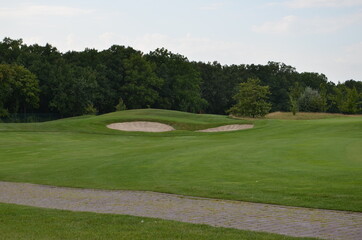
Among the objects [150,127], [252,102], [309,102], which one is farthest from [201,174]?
[309,102]

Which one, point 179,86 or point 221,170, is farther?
point 179,86

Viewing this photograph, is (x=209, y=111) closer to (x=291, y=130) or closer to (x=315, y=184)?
(x=291, y=130)

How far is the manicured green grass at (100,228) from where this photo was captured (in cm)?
782

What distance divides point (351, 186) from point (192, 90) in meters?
94.2

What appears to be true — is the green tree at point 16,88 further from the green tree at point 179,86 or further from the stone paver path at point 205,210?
the stone paver path at point 205,210

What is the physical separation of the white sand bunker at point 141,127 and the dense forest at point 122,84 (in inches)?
1019

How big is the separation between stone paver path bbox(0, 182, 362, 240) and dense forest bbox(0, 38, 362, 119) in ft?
185

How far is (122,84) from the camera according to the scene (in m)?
100

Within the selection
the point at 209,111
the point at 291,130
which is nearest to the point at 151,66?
the point at 209,111

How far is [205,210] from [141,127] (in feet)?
125

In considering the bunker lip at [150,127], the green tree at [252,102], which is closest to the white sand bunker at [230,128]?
the bunker lip at [150,127]

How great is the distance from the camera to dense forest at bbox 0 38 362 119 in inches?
3258

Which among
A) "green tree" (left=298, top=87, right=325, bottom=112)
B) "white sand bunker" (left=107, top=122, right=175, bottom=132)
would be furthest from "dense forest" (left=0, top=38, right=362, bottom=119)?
"white sand bunker" (left=107, top=122, right=175, bottom=132)

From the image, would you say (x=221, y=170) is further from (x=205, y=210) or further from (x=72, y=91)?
(x=72, y=91)
